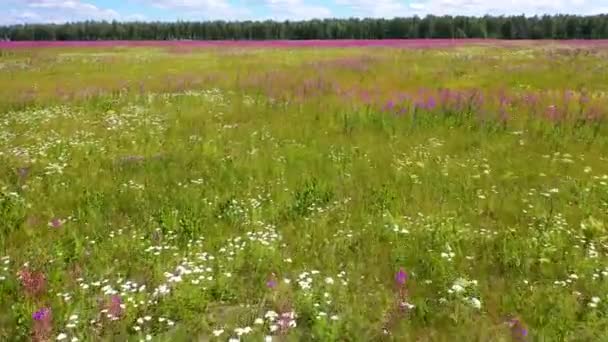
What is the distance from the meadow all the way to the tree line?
92468 millimetres

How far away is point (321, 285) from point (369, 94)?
11.9 metres

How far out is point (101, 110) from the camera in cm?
1523

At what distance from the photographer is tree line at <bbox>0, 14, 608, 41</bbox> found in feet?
320

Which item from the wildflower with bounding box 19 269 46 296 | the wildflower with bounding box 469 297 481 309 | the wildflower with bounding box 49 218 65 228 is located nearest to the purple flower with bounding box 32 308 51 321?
the wildflower with bounding box 19 269 46 296

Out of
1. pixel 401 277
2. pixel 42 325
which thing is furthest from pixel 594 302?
pixel 42 325

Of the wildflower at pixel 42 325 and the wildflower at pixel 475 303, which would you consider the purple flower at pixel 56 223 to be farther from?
the wildflower at pixel 475 303

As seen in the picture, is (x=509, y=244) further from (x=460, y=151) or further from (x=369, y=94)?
(x=369, y=94)

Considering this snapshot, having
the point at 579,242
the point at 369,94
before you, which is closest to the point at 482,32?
the point at 369,94

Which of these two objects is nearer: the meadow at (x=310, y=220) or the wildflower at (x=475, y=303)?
the meadow at (x=310, y=220)

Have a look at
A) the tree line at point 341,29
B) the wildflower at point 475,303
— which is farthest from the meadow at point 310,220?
the tree line at point 341,29

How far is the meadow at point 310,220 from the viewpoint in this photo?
4.91 meters

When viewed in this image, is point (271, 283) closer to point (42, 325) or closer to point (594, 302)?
point (42, 325)

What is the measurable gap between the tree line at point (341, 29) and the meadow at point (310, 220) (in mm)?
92468

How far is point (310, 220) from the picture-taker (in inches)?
283
